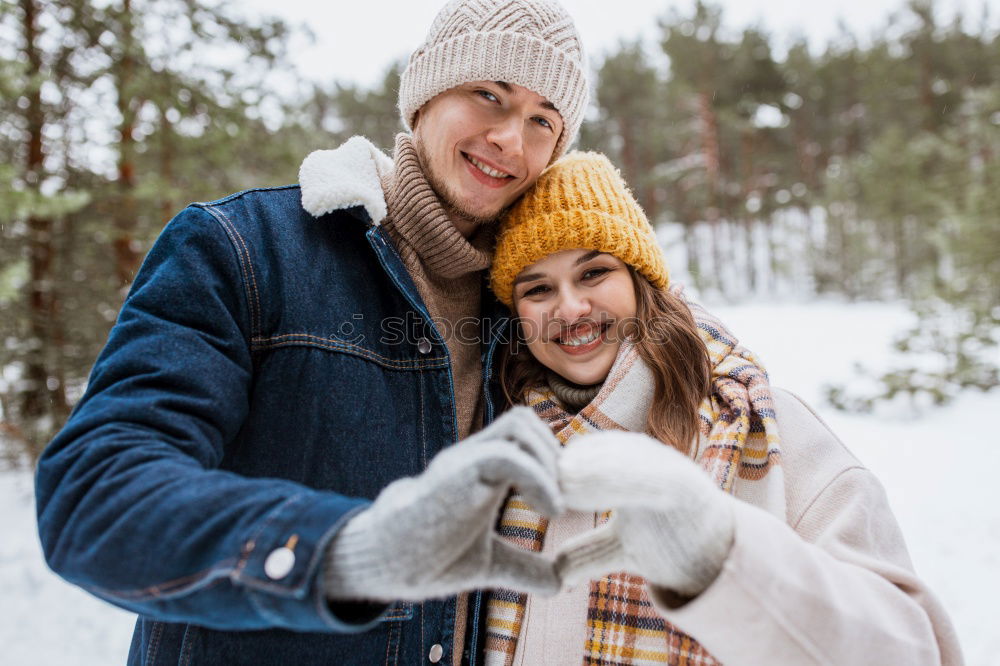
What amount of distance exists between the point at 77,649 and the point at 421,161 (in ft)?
15.3

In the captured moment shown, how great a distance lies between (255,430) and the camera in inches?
55.7

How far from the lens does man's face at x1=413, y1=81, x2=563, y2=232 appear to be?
1.99 meters

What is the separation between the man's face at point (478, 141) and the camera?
6.52 feet

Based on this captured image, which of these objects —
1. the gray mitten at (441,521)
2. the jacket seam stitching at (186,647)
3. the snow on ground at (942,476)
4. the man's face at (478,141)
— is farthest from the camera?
the snow on ground at (942,476)

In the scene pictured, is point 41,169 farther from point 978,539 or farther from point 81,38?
point 978,539

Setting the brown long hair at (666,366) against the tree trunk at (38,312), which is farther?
the tree trunk at (38,312)

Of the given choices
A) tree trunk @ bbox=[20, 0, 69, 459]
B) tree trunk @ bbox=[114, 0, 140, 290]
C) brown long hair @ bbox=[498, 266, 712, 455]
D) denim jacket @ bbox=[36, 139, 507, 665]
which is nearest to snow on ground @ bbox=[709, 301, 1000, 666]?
brown long hair @ bbox=[498, 266, 712, 455]

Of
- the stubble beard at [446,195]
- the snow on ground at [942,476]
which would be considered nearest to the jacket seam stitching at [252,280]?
the stubble beard at [446,195]

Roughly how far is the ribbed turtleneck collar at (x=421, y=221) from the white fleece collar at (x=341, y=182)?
0.27 ft

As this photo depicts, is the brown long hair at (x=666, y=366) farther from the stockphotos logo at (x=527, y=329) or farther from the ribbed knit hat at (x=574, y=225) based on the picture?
the ribbed knit hat at (x=574, y=225)

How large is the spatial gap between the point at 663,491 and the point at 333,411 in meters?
0.86

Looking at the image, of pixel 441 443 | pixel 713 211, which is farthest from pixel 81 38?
pixel 713 211

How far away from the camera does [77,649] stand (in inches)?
169

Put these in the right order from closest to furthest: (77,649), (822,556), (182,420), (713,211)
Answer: (182,420) < (822,556) < (77,649) < (713,211)
